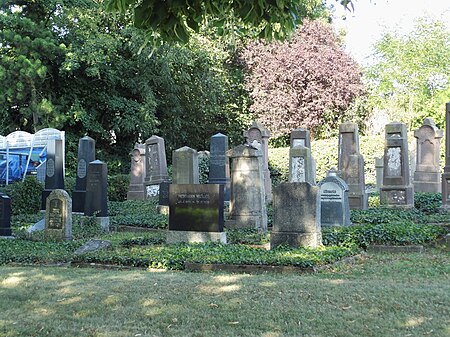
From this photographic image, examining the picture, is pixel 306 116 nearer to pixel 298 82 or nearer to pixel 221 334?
pixel 298 82

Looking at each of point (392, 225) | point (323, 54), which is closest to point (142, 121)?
point (323, 54)

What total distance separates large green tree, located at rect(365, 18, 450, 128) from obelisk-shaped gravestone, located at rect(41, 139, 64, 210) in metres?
24.0

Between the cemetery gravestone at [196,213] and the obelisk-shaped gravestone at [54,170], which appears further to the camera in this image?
the obelisk-shaped gravestone at [54,170]

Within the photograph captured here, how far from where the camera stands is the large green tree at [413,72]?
38.2 meters

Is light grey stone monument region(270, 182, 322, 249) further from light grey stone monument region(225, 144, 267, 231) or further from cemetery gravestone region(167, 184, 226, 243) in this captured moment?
light grey stone monument region(225, 144, 267, 231)

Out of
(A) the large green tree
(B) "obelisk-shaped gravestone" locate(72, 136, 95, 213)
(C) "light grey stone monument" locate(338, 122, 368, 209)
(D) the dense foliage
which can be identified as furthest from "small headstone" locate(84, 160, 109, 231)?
(A) the large green tree

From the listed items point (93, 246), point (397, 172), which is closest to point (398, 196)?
point (397, 172)

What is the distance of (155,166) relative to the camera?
23062 mm

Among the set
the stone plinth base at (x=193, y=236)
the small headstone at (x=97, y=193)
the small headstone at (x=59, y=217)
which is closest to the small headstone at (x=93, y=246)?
the stone plinth base at (x=193, y=236)

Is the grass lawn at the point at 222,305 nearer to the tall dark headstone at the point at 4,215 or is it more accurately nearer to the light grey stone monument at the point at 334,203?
the light grey stone monument at the point at 334,203

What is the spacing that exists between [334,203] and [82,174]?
880 centimetres

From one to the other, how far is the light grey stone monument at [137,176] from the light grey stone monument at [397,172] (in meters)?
10.1

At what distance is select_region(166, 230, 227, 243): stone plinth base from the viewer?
12.1 m

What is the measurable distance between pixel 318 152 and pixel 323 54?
23.5ft
